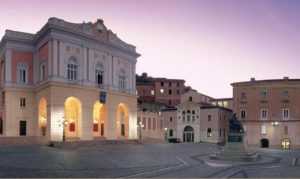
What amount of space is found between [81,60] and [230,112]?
140 ft

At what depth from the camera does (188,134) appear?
7938 centimetres

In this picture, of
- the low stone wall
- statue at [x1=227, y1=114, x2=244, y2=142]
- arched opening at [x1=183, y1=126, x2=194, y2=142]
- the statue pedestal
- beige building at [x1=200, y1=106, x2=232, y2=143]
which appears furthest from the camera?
arched opening at [x1=183, y1=126, x2=194, y2=142]

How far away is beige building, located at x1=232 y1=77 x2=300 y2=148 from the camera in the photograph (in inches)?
2753

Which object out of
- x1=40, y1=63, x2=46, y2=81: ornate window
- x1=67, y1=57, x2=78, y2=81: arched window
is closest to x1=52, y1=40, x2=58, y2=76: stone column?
x1=67, y1=57, x2=78, y2=81: arched window

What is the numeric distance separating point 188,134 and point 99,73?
101ft

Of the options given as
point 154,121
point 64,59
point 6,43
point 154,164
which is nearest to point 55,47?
point 64,59

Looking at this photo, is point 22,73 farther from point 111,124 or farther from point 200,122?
point 200,122

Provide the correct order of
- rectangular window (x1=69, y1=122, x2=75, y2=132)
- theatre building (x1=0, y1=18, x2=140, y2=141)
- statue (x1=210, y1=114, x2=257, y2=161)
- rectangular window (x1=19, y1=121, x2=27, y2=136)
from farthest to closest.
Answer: rectangular window (x1=19, y1=121, x2=27, y2=136), rectangular window (x1=69, y1=122, x2=75, y2=132), theatre building (x1=0, y1=18, x2=140, y2=141), statue (x1=210, y1=114, x2=257, y2=161)

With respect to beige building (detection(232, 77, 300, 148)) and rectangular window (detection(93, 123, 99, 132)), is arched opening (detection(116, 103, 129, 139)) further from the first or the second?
beige building (detection(232, 77, 300, 148))

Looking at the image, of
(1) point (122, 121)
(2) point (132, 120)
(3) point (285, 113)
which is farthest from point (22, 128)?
(3) point (285, 113)

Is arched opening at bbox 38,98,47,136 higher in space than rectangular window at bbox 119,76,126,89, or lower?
lower

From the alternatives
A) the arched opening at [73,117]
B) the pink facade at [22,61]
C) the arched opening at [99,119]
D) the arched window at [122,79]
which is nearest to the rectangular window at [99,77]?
the arched opening at [99,119]

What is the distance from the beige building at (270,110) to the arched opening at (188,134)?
35.6 feet

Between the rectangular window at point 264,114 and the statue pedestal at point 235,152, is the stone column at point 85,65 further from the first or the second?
the rectangular window at point 264,114
